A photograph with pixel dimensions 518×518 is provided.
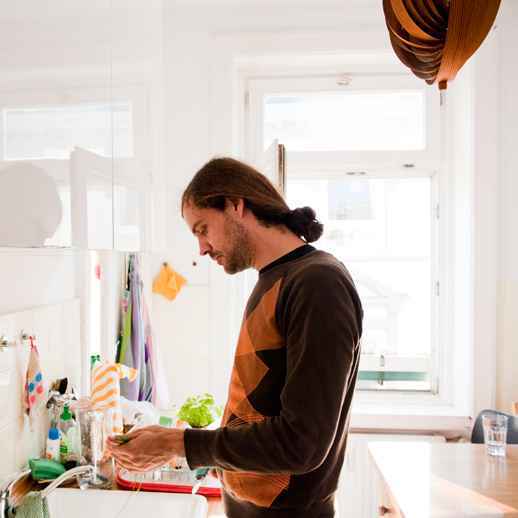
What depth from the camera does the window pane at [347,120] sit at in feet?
8.39

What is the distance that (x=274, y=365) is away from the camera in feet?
3.30

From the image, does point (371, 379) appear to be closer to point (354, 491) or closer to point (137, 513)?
point (354, 491)

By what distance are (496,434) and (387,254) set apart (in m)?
1.05

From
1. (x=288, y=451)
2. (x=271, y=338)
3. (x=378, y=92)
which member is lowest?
(x=288, y=451)

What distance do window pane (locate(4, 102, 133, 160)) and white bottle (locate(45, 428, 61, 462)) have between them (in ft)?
2.77

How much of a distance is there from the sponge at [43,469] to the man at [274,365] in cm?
47

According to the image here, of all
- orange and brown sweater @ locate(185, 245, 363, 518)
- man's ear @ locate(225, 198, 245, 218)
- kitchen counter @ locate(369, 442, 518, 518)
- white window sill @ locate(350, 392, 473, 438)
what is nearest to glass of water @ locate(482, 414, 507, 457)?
kitchen counter @ locate(369, 442, 518, 518)

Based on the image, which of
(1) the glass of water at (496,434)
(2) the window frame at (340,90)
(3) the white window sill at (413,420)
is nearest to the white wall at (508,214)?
(3) the white window sill at (413,420)

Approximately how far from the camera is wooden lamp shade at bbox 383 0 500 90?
70 cm

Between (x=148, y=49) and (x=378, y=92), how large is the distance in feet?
4.56

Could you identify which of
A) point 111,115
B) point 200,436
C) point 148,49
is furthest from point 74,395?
point 148,49

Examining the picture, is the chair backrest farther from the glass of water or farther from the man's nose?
the man's nose

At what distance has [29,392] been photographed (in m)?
1.41

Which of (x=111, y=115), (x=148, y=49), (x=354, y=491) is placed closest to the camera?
(x=111, y=115)
